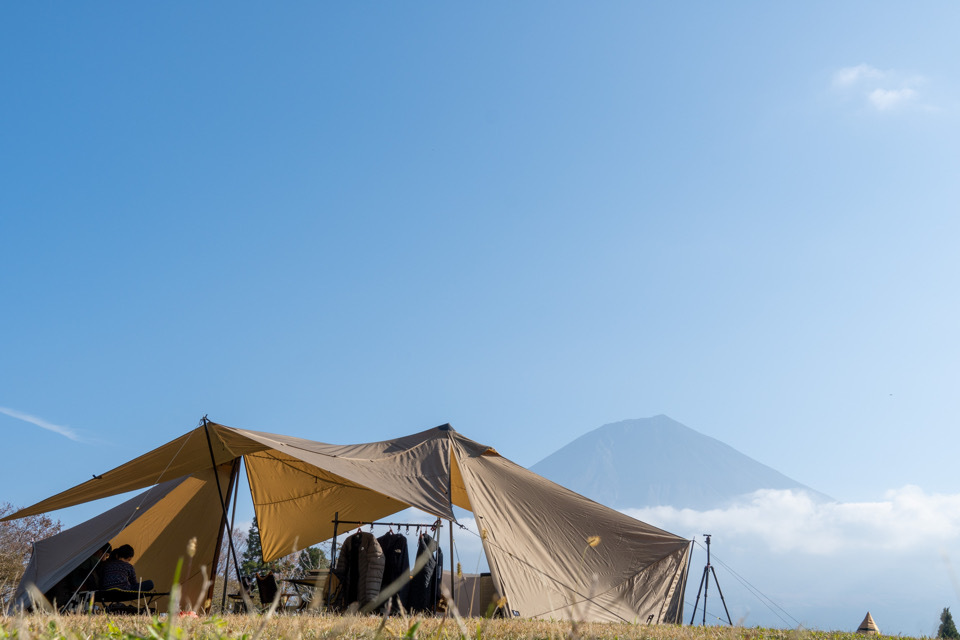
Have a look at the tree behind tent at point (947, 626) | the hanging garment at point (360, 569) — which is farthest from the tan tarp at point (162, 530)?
the tree behind tent at point (947, 626)

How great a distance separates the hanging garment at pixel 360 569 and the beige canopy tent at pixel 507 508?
1.75 ft

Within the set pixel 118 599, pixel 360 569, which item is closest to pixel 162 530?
pixel 118 599

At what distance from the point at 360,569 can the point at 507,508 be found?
150 centimetres

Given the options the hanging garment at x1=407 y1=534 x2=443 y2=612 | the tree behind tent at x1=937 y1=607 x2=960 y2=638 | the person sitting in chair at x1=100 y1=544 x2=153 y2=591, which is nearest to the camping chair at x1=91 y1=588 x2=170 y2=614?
the person sitting in chair at x1=100 y1=544 x2=153 y2=591

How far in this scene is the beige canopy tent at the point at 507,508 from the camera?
6.54 m

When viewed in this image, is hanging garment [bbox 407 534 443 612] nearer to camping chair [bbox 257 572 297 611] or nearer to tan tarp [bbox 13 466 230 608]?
camping chair [bbox 257 572 297 611]

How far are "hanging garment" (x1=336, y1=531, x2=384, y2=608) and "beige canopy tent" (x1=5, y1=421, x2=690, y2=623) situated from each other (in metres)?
0.53

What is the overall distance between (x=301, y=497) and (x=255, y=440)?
3619 millimetres

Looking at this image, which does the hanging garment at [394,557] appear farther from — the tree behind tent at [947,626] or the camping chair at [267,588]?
the tree behind tent at [947,626]

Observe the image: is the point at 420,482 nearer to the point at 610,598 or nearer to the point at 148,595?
the point at 610,598

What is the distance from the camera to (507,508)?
7.26 m

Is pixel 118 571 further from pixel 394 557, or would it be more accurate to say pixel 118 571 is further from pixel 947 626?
pixel 947 626

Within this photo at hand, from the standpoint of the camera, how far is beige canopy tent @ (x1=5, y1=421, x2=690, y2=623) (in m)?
6.54

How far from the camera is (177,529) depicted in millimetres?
9133
